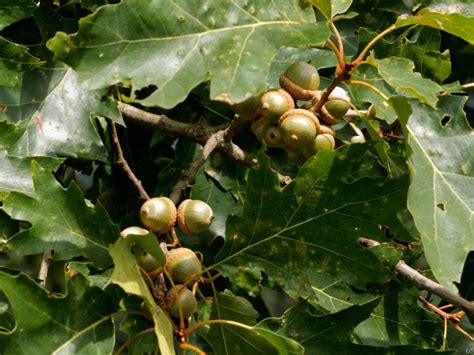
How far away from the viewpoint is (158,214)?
187 centimetres

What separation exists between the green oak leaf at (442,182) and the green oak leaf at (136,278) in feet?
1.80

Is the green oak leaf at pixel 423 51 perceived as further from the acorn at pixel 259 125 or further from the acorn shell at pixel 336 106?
the acorn at pixel 259 125

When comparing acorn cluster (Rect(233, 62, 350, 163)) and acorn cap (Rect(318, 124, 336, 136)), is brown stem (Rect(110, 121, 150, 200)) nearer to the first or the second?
acorn cluster (Rect(233, 62, 350, 163))

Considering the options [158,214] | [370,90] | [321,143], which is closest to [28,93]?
[158,214]

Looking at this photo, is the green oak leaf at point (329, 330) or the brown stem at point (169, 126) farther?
the brown stem at point (169, 126)

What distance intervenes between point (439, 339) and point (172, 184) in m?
0.86

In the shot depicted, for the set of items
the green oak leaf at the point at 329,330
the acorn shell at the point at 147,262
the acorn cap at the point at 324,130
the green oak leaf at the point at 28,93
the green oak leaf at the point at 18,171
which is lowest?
the green oak leaf at the point at 329,330

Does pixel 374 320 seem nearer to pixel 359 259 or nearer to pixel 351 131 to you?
pixel 359 259

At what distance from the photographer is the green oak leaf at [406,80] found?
68.9 inches

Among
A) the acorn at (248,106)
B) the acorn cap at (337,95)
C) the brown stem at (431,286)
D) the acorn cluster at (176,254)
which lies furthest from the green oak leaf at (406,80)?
the acorn cluster at (176,254)

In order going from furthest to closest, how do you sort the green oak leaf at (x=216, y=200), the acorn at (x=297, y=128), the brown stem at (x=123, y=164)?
the green oak leaf at (x=216, y=200) → the brown stem at (x=123, y=164) → the acorn at (x=297, y=128)

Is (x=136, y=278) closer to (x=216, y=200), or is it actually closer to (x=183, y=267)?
(x=183, y=267)

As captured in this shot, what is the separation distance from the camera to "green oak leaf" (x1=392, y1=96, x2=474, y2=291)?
1.71 meters

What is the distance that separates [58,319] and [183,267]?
0.29m
